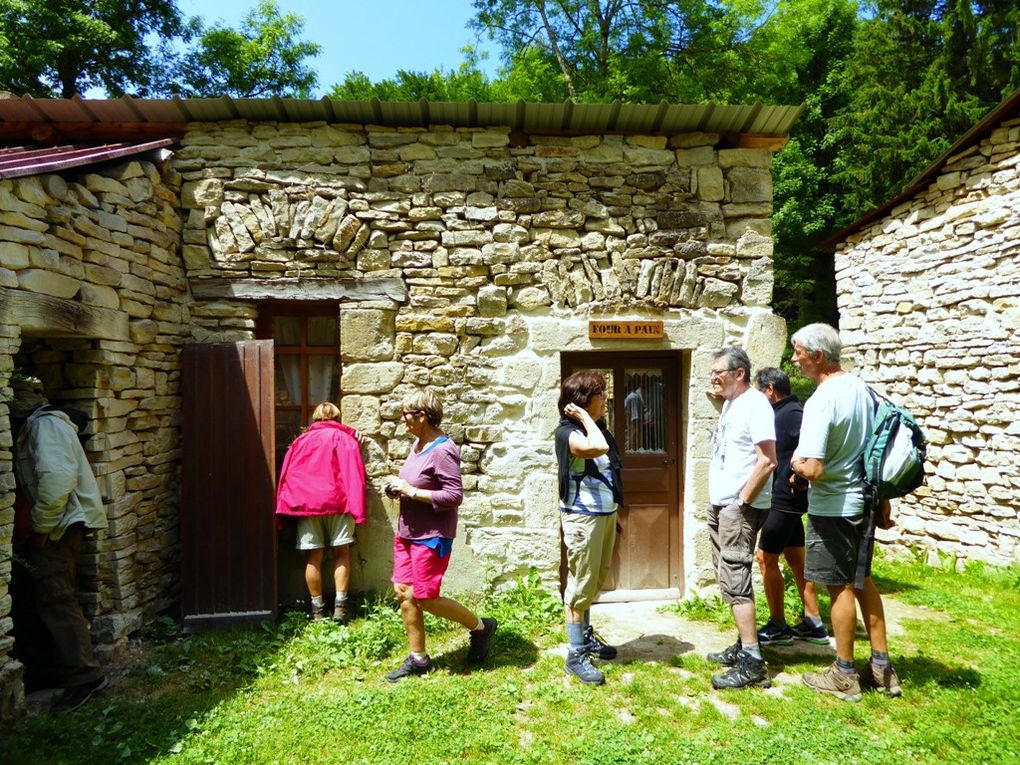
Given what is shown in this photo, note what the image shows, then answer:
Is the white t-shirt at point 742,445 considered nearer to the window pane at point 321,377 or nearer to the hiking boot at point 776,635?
the hiking boot at point 776,635

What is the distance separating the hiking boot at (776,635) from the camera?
382 cm

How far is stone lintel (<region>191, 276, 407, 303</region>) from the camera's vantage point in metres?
4.38

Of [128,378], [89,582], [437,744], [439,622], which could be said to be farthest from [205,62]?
[437,744]

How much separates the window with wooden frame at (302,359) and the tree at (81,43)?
9342 mm

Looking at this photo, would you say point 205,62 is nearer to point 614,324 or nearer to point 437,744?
point 614,324

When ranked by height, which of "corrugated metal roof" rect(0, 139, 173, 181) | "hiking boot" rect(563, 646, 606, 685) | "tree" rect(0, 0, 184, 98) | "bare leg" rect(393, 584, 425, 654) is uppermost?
"tree" rect(0, 0, 184, 98)

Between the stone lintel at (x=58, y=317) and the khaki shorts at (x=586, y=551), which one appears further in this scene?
the khaki shorts at (x=586, y=551)

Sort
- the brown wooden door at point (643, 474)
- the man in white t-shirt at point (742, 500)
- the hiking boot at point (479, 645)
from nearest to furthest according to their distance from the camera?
the man in white t-shirt at point (742, 500)
the hiking boot at point (479, 645)
the brown wooden door at point (643, 474)

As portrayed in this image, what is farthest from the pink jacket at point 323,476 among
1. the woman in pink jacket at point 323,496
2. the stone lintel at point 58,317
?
the stone lintel at point 58,317

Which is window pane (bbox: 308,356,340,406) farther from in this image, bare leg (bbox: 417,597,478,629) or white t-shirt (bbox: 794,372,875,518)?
white t-shirt (bbox: 794,372,875,518)

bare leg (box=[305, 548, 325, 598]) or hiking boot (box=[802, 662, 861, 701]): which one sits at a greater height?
bare leg (box=[305, 548, 325, 598])

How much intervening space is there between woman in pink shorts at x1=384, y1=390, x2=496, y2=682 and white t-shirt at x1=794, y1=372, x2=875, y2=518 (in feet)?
6.22

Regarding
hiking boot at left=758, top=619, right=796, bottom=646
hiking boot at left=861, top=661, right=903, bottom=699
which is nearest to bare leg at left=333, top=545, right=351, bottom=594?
hiking boot at left=758, top=619, right=796, bottom=646

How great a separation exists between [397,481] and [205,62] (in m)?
13.2
